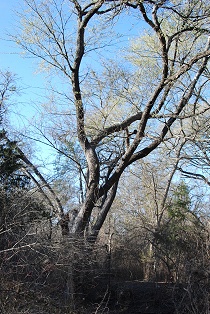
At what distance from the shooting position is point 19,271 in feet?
27.1

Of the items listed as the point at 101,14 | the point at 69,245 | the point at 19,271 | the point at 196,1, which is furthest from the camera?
the point at 101,14

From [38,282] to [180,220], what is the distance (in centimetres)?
692

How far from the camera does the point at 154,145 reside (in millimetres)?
12180

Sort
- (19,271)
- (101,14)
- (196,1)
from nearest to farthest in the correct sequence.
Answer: (19,271) → (196,1) → (101,14)

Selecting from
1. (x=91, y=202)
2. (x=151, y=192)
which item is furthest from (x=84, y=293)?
(x=151, y=192)

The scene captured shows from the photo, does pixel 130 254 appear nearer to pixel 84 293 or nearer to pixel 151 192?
pixel 84 293

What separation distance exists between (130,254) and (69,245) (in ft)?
24.0

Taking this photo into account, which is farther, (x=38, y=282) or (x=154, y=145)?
(x=154, y=145)

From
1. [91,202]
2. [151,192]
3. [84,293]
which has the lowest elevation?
[84,293]

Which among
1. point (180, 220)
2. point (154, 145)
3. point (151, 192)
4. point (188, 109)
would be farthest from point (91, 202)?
point (151, 192)

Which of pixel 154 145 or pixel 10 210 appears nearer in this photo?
pixel 10 210

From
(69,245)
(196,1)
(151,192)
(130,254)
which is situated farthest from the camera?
(151,192)

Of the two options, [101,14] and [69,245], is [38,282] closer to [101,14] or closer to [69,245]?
[69,245]

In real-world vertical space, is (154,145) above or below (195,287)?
above
